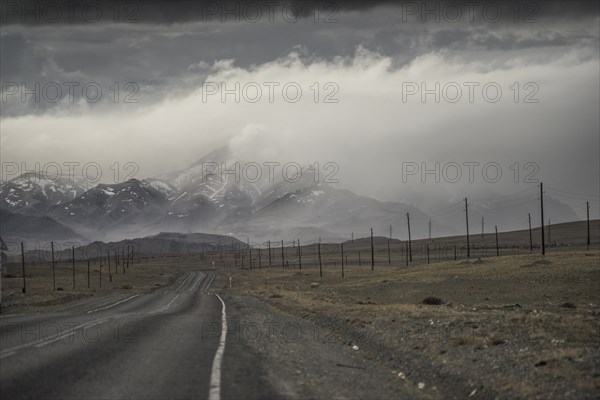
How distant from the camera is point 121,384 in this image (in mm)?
11672

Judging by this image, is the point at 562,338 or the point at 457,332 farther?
the point at 457,332

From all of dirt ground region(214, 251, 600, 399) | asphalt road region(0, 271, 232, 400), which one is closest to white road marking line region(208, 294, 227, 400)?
asphalt road region(0, 271, 232, 400)

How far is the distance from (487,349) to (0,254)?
120ft

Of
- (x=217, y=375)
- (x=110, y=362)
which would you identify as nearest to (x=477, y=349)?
(x=217, y=375)

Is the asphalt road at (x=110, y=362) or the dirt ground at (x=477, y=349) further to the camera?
the dirt ground at (x=477, y=349)

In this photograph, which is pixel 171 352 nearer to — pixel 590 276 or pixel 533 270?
pixel 590 276

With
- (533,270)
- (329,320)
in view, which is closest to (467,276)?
(533,270)

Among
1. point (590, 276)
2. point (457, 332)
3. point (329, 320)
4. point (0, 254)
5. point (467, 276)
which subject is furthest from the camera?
point (467, 276)

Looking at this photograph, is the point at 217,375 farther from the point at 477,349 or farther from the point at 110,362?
the point at 477,349

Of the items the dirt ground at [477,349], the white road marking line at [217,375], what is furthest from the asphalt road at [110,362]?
the dirt ground at [477,349]

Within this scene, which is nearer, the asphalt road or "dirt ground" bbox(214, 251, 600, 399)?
the asphalt road

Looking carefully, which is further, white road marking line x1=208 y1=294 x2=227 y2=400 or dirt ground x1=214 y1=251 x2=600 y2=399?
dirt ground x1=214 y1=251 x2=600 y2=399

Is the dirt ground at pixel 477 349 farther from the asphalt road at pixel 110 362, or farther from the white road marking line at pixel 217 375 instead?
the asphalt road at pixel 110 362

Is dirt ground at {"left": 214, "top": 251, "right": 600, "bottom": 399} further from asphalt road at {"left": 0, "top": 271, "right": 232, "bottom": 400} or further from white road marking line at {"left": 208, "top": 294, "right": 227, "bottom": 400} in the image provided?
asphalt road at {"left": 0, "top": 271, "right": 232, "bottom": 400}
